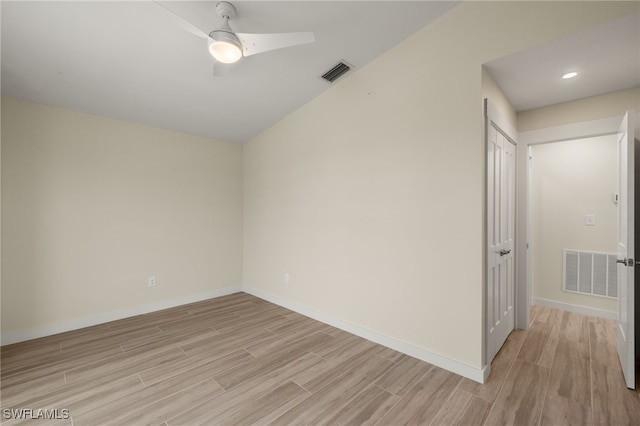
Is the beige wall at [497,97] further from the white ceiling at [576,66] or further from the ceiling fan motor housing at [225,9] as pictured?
the ceiling fan motor housing at [225,9]

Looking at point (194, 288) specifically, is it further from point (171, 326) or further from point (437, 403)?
point (437, 403)

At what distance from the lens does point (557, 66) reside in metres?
2.10

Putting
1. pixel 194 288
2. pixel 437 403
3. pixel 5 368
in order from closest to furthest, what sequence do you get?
pixel 437 403 → pixel 5 368 → pixel 194 288

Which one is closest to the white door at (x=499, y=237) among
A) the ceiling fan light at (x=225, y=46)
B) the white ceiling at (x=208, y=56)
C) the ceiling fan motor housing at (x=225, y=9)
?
the white ceiling at (x=208, y=56)

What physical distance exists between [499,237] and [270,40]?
2.56m

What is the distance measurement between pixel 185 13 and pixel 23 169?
8.10 ft

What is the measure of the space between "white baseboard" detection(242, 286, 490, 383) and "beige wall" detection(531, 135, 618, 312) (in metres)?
2.45

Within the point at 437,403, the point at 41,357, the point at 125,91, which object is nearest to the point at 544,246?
the point at 437,403

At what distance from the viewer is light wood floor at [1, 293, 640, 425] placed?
1.77m

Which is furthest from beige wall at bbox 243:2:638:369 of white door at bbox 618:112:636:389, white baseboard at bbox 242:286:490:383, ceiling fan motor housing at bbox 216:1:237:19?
ceiling fan motor housing at bbox 216:1:237:19

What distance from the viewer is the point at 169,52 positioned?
2.37 meters

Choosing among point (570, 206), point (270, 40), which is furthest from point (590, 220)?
point (270, 40)

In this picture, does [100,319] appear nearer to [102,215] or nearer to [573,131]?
[102,215]

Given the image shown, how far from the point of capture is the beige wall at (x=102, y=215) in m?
2.78
